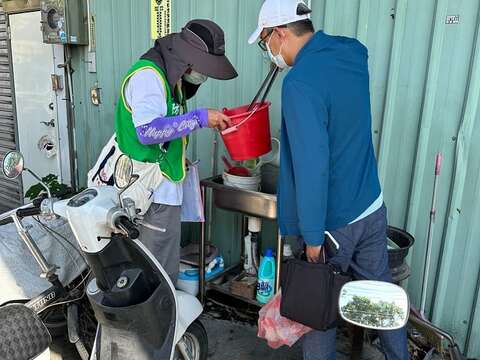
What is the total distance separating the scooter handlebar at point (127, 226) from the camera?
67.9 inches

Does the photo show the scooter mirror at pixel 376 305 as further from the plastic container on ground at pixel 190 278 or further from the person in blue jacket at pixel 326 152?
the plastic container on ground at pixel 190 278

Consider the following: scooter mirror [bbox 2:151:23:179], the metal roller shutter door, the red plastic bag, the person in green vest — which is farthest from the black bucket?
the metal roller shutter door

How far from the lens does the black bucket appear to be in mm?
2459

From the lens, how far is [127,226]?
1.74 m

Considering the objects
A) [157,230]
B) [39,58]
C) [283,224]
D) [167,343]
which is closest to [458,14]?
[283,224]

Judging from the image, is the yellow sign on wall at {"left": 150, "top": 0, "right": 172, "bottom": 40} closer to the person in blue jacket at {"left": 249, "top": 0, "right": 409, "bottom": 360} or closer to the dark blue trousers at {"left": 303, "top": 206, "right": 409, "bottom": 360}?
the person in blue jacket at {"left": 249, "top": 0, "right": 409, "bottom": 360}

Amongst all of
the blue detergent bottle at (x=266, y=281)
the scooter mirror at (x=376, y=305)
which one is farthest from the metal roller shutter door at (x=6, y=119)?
the scooter mirror at (x=376, y=305)

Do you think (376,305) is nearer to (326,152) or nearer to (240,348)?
(326,152)

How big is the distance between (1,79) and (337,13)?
4757 millimetres

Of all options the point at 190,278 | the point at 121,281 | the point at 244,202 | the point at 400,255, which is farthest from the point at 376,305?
the point at 190,278

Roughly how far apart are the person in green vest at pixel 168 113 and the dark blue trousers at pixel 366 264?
98 centimetres

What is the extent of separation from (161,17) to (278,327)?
9.54 feet

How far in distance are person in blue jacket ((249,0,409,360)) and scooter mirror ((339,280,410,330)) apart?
0.41 m

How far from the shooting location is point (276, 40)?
85.2 inches
